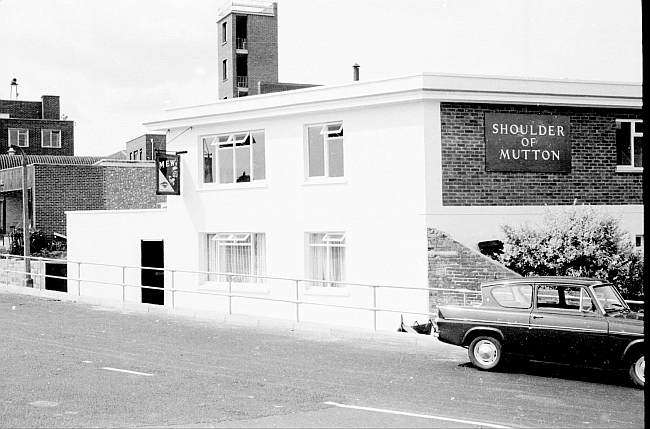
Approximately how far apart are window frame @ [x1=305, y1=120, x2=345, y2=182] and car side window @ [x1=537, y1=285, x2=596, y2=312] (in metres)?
9.85

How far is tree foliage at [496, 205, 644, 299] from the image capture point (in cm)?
1791

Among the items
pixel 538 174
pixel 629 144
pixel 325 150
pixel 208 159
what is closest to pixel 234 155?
pixel 208 159

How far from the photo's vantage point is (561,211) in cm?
1936

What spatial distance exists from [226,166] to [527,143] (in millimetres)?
8532

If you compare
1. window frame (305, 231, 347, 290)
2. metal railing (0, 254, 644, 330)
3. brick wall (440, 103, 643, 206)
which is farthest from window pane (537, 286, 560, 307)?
window frame (305, 231, 347, 290)

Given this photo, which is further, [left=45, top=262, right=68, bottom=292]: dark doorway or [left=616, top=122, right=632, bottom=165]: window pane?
[left=45, top=262, right=68, bottom=292]: dark doorway

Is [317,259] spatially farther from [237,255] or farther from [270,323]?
[270,323]

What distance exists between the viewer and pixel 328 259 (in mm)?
22156

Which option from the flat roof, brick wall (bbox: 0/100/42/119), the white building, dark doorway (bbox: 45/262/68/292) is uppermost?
brick wall (bbox: 0/100/42/119)

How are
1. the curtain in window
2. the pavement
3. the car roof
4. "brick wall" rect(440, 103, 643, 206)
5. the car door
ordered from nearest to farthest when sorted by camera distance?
the car door → the car roof → the pavement → "brick wall" rect(440, 103, 643, 206) → the curtain in window

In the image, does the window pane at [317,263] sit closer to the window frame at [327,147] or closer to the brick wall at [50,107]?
the window frame at [327,147]

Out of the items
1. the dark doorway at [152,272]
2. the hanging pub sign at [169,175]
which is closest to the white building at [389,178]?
the hanging pub sign at [169,175]

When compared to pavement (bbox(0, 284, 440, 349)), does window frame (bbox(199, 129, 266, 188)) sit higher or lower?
higher

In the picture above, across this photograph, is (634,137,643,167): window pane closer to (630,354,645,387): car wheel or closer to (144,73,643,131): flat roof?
(144,73,643,131): flat roof
